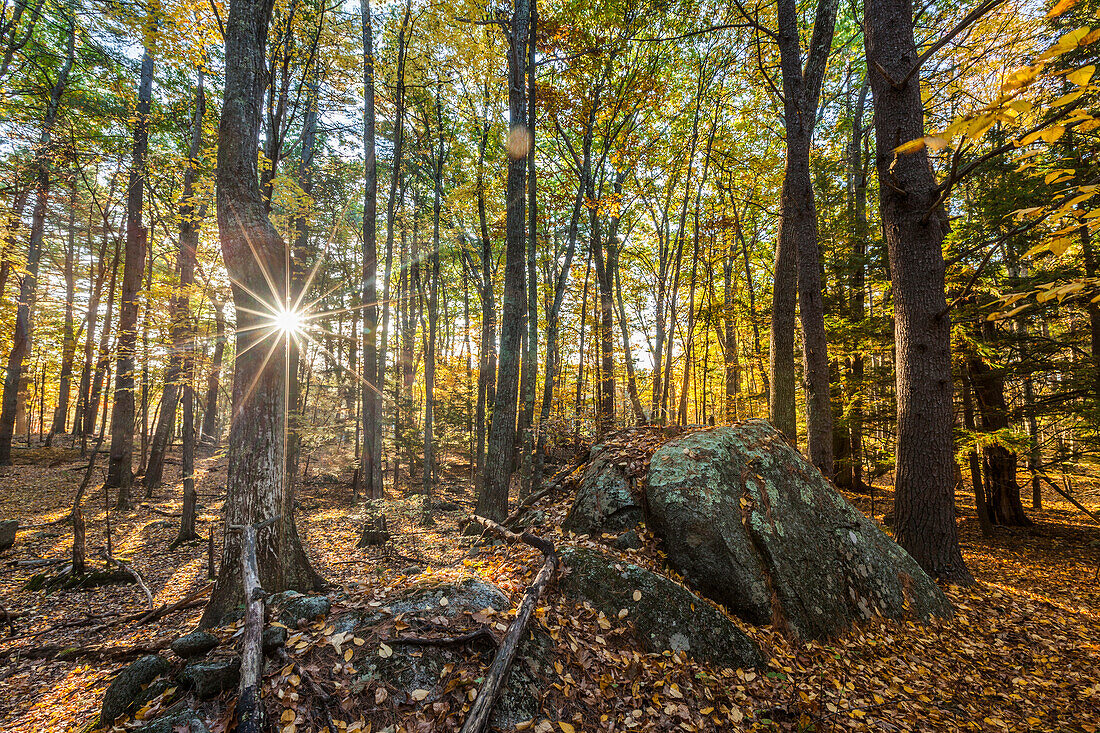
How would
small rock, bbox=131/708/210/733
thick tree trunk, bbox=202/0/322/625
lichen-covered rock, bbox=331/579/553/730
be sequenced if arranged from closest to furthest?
1. small rock, bbox=131/708/210/733
2. lichen-covered rock, bbox=331/579/553/730
3. thick tree trunk, bbox=202/0/322/625

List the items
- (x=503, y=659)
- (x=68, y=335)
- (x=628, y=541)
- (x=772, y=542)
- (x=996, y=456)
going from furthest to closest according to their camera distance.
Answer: (x=68, y=335) → (x=996, y=456) → (x=628, y=541) → (x=772, y=542) → (x=503, y=659)

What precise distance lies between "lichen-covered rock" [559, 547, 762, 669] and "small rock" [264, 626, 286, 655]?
7.62 ft

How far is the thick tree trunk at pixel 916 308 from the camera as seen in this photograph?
5199 mm

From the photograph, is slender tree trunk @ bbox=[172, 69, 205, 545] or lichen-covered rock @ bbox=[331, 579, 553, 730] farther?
slender tree trunk @ bbox=[172, 69, 205, 545]

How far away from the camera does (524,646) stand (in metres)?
3.29

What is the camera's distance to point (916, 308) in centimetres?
529

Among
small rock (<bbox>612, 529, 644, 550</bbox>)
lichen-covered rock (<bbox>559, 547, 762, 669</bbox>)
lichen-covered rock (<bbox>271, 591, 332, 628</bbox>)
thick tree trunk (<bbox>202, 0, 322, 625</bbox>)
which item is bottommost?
lichen-covered rock (<bbox>559, 547, 762, 669</bbox>)

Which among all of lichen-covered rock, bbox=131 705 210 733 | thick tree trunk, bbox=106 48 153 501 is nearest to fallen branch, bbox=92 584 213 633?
lichen-covered rock, bbox=131 705 210 733

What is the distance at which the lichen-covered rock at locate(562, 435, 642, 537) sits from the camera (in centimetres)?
499

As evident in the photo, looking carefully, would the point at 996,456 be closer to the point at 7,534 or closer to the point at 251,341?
the point at 251,341

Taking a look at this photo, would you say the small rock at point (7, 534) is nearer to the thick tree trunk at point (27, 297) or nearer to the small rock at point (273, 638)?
the thick tree trunk at point (27, 297)

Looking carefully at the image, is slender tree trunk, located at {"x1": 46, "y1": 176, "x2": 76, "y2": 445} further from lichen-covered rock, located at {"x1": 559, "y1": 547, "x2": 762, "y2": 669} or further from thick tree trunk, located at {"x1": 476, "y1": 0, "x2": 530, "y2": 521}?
lichen-covered rock, located at {"x1": 559, "y1": 547, "x2": 762, "y2": 669}

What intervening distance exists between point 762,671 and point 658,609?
100 cm

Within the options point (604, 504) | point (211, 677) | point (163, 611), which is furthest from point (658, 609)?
point (163, 611)
